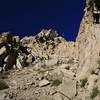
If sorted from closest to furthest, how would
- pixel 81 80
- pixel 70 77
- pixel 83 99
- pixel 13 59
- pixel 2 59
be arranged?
pixel 83 99 → pixel 81 80 → pixel 70 77 → pixel 2 59 → pixel 13 59

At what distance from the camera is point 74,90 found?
8289 millimetres

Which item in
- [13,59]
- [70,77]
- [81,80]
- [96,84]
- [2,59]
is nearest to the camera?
[96,84]

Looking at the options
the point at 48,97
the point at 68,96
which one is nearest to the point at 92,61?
the point at 68,96

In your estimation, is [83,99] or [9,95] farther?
[9,95]

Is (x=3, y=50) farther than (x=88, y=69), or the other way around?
(x=3, y=50)

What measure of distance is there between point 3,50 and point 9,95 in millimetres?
15179

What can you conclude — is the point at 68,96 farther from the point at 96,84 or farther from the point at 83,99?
the point at 96,84

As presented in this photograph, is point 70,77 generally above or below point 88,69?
below

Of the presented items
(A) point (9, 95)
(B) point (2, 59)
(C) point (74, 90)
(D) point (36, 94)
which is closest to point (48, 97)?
(D) point (36, 94)

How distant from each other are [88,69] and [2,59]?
16.5 meters

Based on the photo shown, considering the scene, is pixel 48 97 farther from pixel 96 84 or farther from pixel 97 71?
pixel 97 71

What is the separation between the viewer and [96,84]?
771 centimetres

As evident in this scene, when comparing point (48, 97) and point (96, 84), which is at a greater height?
point (96, 84)

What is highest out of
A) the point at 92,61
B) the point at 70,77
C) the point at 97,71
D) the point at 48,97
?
the point at 92,61
